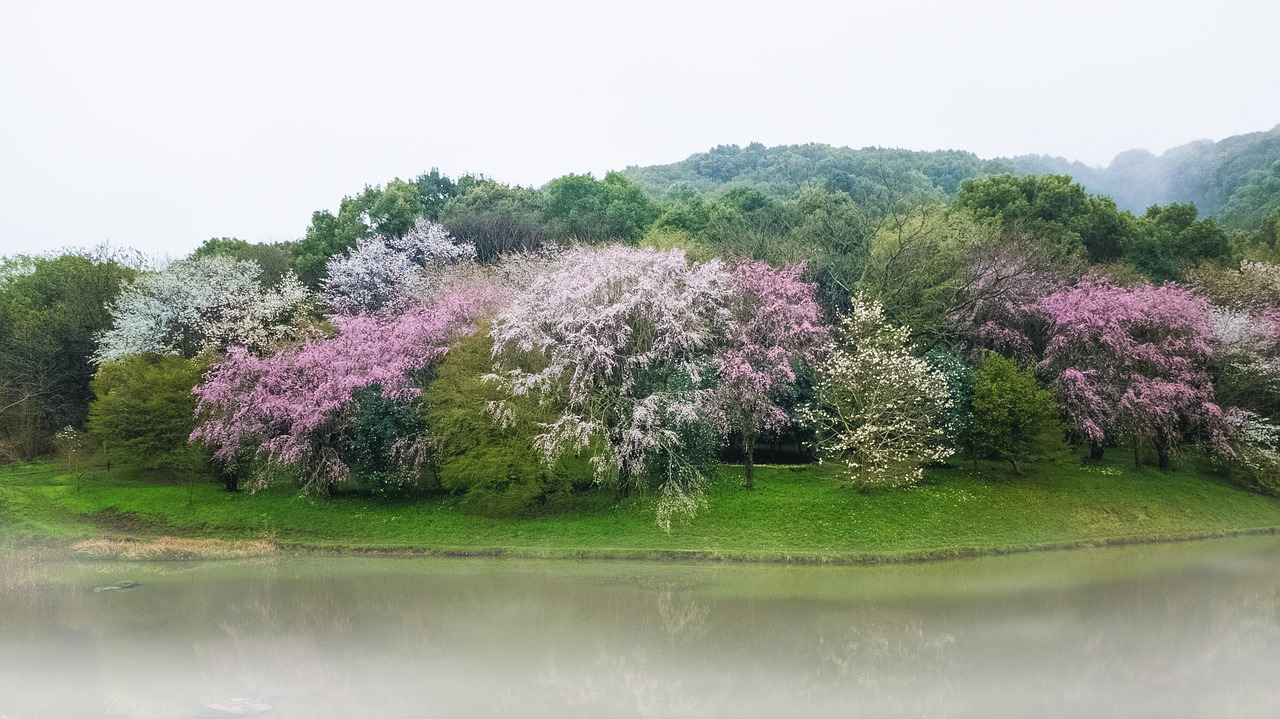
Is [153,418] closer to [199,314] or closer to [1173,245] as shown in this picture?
[199,314]

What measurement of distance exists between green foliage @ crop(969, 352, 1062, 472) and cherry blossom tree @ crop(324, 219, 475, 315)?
26.4 meters

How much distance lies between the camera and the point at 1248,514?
35.5 metres

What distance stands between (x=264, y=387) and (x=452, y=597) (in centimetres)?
1526

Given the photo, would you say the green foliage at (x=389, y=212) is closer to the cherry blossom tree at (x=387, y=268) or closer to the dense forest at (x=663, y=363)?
the cherry blossom tree at (x=387, y=268)

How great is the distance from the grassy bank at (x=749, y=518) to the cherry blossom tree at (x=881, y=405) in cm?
128

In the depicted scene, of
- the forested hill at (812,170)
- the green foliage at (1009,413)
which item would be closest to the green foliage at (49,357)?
the green foliage at (1009,413)

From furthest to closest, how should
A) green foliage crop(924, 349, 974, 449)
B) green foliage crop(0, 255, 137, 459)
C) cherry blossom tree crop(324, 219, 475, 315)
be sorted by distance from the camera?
1. green foliage crop(0, 255, 137, 459)
2. cherry blossom tree crop(324, 219, 475, 315)
3. green foliage crop(924, 349, 974, 449)

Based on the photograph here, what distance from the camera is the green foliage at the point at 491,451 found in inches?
1291

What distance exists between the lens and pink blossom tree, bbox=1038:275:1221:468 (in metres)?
37.0

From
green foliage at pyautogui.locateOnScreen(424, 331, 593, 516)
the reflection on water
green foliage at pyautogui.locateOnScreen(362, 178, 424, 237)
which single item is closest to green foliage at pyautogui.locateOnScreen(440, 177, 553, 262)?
green foliage at pyautogui.locateOnScreen(362, 178, 424, 237)

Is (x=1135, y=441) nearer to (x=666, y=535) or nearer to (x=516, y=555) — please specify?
(x=666, y=535)

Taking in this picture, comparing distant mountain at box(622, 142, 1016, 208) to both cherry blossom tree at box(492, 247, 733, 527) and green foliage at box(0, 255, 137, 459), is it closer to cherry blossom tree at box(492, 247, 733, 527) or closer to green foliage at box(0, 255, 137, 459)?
cherry blossom tree at box(492, 247, 733, 527)

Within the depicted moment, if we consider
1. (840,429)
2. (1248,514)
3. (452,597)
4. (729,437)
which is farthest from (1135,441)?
(452,597)

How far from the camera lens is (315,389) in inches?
1409
